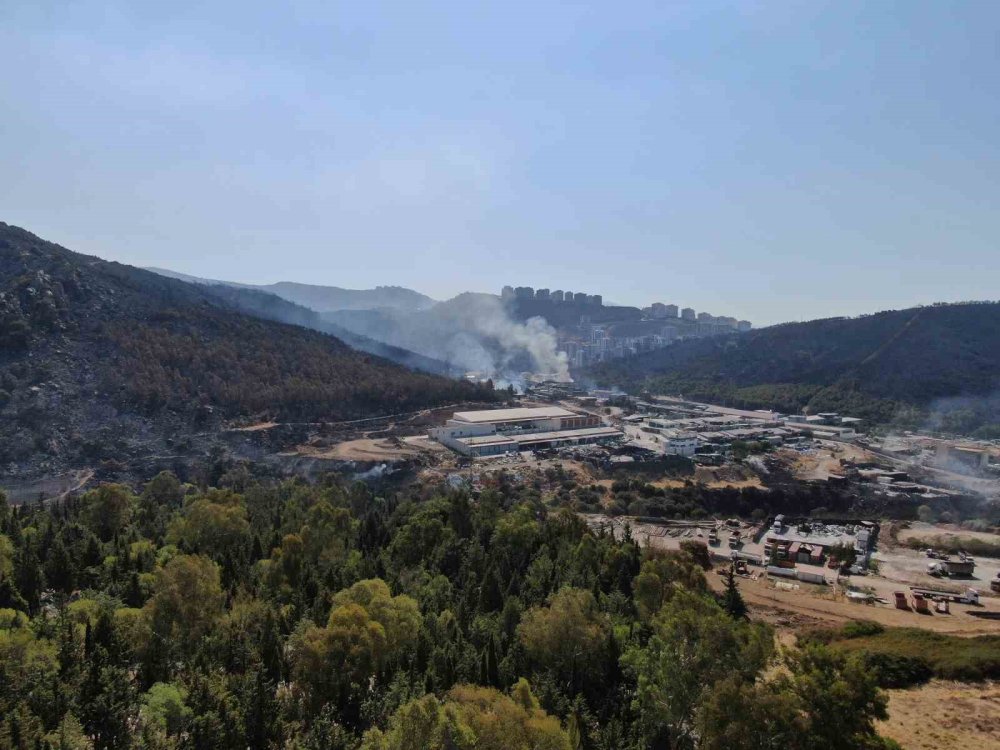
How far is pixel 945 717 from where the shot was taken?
14.8 meters

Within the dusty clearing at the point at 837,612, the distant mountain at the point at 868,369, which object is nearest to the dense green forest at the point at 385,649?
the dusty clearing at the point at 837,612

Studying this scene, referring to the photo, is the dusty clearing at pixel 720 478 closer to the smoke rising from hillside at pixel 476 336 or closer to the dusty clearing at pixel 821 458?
the dusty clearing at pixel 821 458

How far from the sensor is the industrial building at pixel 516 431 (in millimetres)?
51500

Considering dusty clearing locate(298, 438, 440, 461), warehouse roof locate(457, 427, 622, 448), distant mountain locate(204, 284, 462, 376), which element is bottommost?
dusty clearing locate(298, 438, 440, 461)

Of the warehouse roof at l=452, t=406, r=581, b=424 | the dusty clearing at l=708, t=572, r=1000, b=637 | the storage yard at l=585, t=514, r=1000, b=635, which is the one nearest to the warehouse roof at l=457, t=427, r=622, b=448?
the warehouse roof at l=452, t=406, r=581, b=424

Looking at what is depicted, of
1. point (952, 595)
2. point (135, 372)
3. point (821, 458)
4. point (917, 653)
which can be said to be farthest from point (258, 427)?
point (821, 458)

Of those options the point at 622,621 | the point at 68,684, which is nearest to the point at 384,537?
the point at 622,621

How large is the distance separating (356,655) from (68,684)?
463 centimetres

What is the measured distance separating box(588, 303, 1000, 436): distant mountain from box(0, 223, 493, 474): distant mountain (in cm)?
3977

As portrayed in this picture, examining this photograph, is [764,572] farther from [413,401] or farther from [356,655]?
[413,401]

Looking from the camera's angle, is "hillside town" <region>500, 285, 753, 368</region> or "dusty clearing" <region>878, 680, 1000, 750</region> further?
"hillside town" <region>500, 285, 753, 368</region>

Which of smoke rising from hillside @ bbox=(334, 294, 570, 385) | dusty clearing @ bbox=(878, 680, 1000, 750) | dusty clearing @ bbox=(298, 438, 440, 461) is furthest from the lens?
smoke rising from hillside @ bbox=(334, 294, 570, 385)

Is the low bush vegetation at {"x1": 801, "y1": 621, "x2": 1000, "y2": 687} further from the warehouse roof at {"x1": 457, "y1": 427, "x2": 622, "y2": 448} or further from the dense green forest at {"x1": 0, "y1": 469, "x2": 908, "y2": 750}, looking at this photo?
the warehouse roof at {"x1": 457, "y1": 427, "x2": 622, "y2": 448}

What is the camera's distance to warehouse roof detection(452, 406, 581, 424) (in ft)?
187
